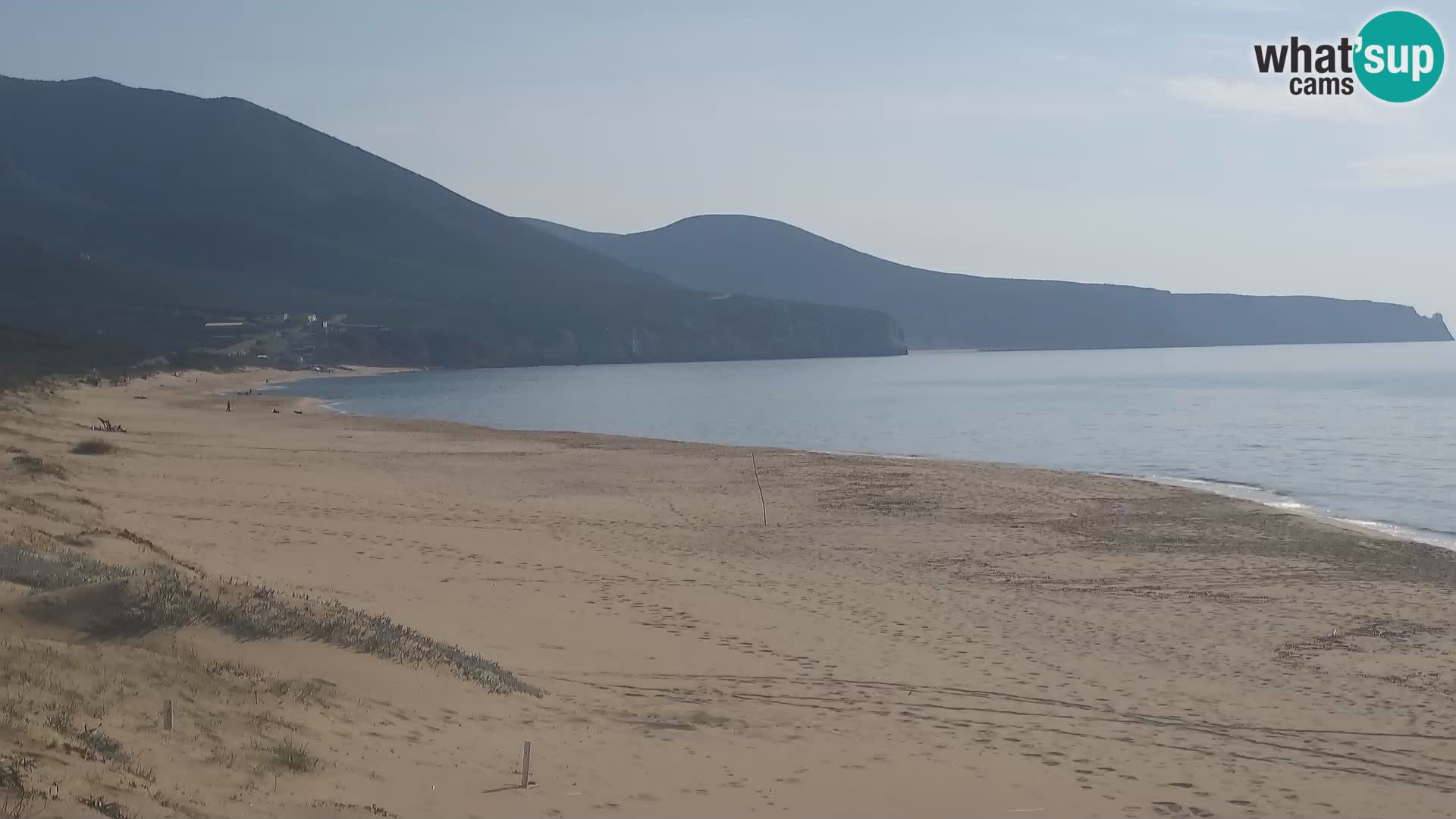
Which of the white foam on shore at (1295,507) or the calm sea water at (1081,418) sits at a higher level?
the calm sea water at (1081,418)

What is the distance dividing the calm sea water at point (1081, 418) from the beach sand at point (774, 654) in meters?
8.95

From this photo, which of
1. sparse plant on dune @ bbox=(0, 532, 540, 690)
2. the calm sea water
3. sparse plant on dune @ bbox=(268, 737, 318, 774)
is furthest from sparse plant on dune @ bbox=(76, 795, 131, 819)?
the calm sea water

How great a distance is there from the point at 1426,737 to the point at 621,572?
10.0m

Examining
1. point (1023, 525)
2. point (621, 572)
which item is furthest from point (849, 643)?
point (1023, 525)

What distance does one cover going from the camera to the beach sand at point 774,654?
715cm

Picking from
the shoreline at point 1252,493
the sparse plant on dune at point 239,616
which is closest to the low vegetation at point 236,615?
the sparse plant on dune at point 239,616

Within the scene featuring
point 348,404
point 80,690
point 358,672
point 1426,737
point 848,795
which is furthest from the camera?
point 348,404

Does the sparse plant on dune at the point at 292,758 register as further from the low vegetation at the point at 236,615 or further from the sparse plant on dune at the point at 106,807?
the sparse plant on dune at the point at 106,807

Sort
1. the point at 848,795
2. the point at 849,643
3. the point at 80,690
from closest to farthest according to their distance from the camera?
the point at 80,690 < the point at 848,795 < the point at 849,643

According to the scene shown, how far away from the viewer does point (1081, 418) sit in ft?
200

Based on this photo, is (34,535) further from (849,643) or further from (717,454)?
(717,454)

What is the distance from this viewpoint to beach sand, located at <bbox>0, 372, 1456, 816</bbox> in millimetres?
7148

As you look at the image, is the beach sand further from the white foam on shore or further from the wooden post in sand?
the white foam on shore

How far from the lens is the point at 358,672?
824 cm
